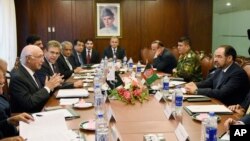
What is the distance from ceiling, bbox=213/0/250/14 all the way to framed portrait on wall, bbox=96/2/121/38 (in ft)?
8.06

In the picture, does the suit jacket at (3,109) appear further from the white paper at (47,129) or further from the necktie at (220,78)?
the necktie at (220,78)

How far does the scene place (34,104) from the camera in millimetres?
2617

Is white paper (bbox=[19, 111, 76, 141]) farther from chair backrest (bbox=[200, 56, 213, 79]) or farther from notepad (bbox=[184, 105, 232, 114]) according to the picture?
chair backrest (bbox=[200, 56, 213, 79])

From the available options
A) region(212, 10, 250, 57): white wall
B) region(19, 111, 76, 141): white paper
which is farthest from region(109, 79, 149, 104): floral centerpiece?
region(212, 10, 250, 57): white wall

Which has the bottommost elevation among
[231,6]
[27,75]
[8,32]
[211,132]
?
[211,132]

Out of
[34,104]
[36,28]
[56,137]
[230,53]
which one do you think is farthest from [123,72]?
[36,28]

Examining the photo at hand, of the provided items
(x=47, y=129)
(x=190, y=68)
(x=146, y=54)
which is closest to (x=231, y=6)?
(x=146, y=54)

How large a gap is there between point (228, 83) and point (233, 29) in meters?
4.34

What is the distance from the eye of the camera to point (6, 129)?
2184 millimetres

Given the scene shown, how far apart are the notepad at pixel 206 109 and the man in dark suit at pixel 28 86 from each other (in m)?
1.22

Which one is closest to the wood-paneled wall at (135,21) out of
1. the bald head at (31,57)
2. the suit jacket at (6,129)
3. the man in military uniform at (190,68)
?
the man in military uniform at (190,68)

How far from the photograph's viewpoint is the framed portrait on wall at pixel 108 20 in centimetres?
789

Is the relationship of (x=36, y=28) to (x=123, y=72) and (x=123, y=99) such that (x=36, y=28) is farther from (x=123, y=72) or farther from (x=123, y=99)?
(x=123, y=99)

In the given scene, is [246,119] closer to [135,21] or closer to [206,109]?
[206,109]
